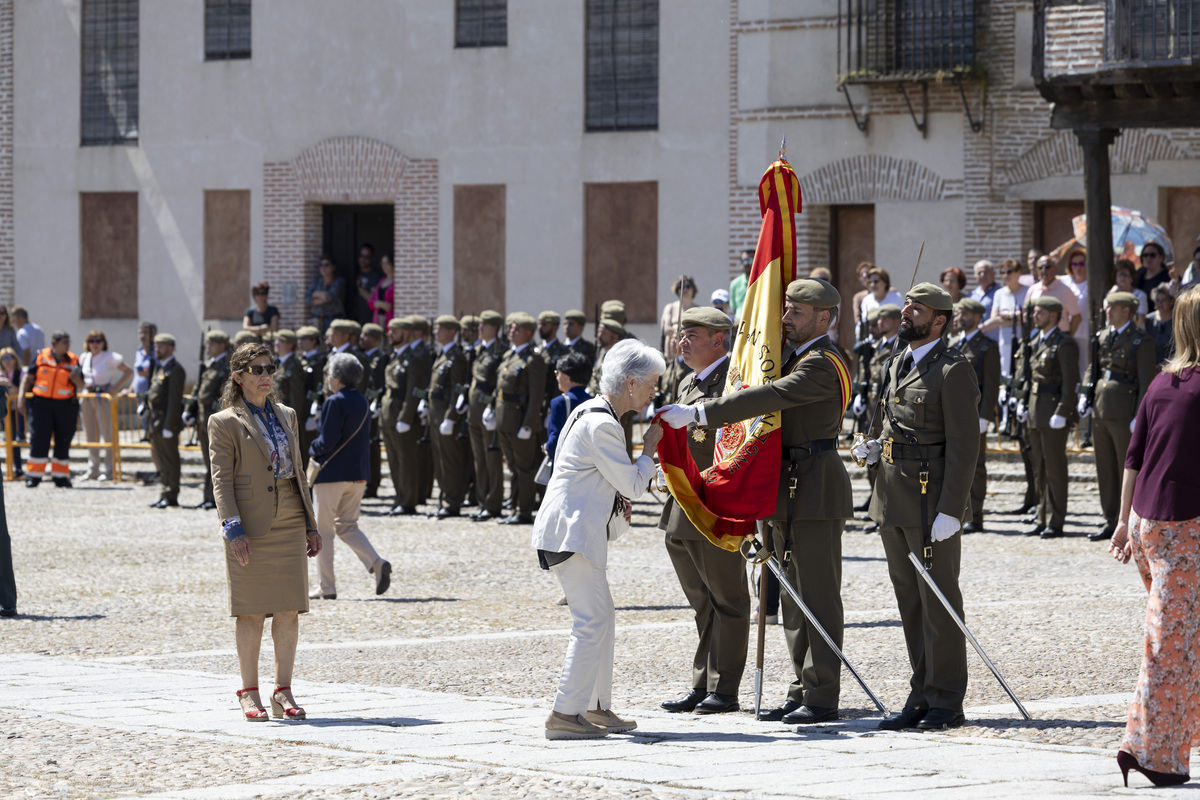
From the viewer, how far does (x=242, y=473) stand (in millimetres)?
8094

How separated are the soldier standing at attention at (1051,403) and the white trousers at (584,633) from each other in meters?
9.27

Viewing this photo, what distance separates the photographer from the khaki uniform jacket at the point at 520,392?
17.5 metres

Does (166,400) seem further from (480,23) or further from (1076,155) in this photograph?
(1076,155)

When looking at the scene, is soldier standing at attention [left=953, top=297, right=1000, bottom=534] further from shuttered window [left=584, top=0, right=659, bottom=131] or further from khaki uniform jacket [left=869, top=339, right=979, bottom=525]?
shuttered window [left=584, top=0, right=659, bottom=131]

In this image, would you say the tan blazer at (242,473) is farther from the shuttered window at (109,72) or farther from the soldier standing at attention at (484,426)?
the shuttered window at (109,72)

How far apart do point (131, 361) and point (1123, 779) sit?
2530 centimetres

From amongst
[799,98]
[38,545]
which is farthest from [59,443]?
[799,98]

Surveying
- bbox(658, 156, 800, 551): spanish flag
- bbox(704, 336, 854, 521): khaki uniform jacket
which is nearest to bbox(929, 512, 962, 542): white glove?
bbox(704, 336, 854, 521): khaki uniform jacket

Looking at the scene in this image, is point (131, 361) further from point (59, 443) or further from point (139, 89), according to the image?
point (59, 443)

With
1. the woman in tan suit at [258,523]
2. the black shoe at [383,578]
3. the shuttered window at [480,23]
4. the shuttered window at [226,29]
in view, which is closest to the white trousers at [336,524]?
the black shoe at [383,578]

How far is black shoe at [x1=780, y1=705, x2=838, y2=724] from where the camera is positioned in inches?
300

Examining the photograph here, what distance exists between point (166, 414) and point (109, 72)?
1135 centimetres

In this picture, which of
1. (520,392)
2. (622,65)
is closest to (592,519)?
(520,392)

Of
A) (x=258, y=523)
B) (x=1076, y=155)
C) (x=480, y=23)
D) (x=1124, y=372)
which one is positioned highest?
(x=480, y=23)
